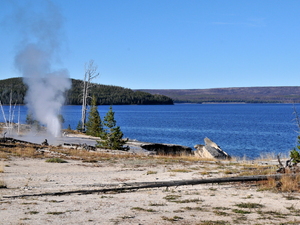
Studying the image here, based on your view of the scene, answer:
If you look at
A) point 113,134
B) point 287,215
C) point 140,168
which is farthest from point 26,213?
point 113,134

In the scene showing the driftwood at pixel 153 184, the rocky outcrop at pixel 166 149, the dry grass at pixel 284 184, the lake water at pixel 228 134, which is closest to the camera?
the driftwood at pixel 153 184

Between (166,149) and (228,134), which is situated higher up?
(166,149)

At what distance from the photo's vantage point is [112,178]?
15.1 m

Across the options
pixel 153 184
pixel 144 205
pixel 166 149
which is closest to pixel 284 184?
pixel 153 184

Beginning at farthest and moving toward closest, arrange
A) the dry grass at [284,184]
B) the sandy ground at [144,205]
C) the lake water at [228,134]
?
the lake water at [228,134]
the dry grass at [284,184]
the sandy ground at [144,205]

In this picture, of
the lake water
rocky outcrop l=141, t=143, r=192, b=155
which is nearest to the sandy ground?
the lake water

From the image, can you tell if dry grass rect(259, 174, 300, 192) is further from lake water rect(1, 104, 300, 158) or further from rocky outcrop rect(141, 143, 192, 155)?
rocky outcrop rect(141, 143, 192, 155)

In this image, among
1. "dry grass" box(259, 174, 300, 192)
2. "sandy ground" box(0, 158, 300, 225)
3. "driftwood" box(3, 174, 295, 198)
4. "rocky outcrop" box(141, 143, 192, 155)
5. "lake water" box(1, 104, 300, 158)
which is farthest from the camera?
"lake water" box(1, 104, 300, 158)

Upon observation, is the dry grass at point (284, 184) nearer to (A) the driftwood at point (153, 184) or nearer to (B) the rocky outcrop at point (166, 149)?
(A) the driftwood at point (153, 184)

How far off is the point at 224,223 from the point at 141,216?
1.77 m

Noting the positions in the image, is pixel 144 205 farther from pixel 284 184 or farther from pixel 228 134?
pixel 228 134

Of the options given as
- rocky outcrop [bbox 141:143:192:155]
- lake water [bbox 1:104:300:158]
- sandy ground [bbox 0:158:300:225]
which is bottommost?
lake water [bbox 1:104:300:158]

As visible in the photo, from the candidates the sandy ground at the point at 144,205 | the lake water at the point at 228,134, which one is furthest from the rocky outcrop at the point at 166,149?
the sandy ground at the point at 144,205

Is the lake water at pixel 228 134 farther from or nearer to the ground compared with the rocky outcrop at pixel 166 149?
nearer to the ground
